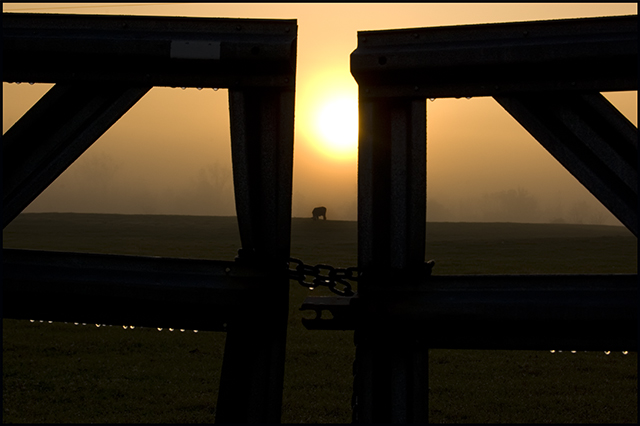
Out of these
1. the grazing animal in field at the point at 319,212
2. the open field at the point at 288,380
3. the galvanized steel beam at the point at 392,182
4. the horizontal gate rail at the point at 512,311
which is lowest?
the open field at the point at 288,380

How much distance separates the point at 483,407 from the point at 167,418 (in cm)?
316

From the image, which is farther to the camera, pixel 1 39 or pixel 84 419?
pixel 84 419

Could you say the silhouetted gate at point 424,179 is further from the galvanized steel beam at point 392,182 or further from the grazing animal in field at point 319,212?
the grazing animal in field at point 319,212

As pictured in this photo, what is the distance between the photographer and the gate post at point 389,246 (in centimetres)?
305

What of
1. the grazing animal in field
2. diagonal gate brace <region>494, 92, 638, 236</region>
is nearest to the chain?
diagonal gate brace <region>494, 92, 638, 236</region>

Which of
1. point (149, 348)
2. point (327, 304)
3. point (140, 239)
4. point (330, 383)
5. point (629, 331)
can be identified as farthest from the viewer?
point (140, 239)

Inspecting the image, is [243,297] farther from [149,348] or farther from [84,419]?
[149,348]

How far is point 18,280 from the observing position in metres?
3.25

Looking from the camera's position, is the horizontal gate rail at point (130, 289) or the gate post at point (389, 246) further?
the horizontal gate rail at point (130, 289)

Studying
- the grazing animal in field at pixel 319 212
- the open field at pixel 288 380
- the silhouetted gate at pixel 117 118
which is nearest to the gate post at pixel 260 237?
the silhouetted gate at pixel 117 118

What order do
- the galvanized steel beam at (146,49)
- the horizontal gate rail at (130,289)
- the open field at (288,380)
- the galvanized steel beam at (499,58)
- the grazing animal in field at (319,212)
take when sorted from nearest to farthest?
1. the galvanized steel beam at (499,58)
2. the galvanized steel beam at (146,49)
3. the horizontal gate rail at (130,289)
4. the open field at (288,380)
5. the grazing animal in field at (319,212)

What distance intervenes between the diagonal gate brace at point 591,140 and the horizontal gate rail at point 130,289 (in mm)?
1628

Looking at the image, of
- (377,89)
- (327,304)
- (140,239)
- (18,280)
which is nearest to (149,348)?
(18,280)

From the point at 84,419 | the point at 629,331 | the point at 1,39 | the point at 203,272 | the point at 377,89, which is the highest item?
the point at 1,39
